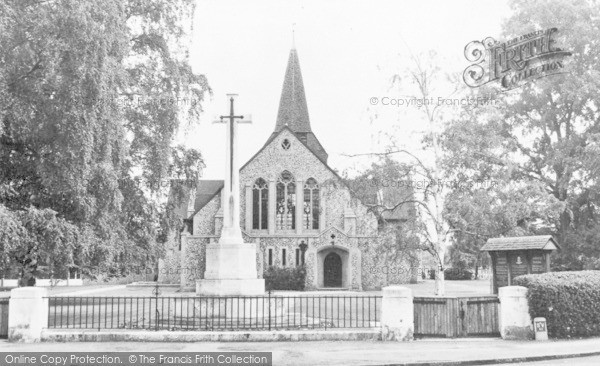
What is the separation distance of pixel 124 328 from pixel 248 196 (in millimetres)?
26738

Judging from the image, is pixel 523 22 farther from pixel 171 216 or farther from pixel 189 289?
pixel 189 289

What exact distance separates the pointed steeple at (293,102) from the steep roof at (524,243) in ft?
93.0

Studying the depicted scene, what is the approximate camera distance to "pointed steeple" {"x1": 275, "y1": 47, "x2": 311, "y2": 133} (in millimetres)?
49281

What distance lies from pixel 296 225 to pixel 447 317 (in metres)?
27.5

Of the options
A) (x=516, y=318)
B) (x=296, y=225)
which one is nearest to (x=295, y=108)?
(x=296, y=225)

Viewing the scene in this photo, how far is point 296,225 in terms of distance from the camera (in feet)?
137

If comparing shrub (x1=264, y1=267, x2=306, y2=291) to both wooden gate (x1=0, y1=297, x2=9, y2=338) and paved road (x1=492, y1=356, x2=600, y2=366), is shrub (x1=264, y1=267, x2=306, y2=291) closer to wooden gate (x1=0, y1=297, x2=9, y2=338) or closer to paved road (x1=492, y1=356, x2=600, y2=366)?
wooden gate (x1=0, y1=297, x2=9, y2=338)

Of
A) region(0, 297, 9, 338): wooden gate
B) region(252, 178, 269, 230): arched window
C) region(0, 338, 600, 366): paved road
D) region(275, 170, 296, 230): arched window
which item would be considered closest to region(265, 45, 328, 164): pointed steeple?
region(275, 170, 296, 230): arched window

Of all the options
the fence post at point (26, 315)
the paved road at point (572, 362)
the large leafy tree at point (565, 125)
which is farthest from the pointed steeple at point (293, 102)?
the paved road at point (572, 362)

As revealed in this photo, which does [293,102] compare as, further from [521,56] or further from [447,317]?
[447,317]

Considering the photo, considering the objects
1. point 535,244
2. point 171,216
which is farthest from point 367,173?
point 171,216

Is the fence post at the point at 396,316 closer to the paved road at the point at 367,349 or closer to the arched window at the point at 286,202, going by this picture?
the paved road at the point at 367,349

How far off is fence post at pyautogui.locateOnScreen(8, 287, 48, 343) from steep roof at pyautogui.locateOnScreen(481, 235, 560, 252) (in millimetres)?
13898

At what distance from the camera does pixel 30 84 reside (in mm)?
18844
